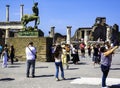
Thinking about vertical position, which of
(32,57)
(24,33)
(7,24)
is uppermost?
(7,24)

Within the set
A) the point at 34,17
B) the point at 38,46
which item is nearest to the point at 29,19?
the point at 34,17

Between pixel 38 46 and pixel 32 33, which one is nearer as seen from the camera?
pixel 38 46

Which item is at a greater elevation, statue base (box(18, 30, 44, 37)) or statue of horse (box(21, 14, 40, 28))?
statue of horse (box(21, 14, 40, 28))

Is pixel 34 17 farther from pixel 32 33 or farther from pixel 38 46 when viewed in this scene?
pixel 38 46

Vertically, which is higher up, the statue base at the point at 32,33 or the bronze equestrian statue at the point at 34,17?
the bronze equestrian statue at the point at 34,17

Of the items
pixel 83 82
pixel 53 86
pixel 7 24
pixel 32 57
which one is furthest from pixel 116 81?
pixel 7 24

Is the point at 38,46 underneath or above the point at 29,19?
underneath

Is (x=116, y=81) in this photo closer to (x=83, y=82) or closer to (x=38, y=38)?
(x=83, y=82)

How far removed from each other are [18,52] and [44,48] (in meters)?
2.10

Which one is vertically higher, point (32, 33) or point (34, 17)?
point (34, 17)

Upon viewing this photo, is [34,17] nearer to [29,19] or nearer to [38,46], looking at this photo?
[29,19]

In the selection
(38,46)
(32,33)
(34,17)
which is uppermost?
(34,17)

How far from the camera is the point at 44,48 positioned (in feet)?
79.7

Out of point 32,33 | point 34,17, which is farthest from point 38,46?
point 34,17
